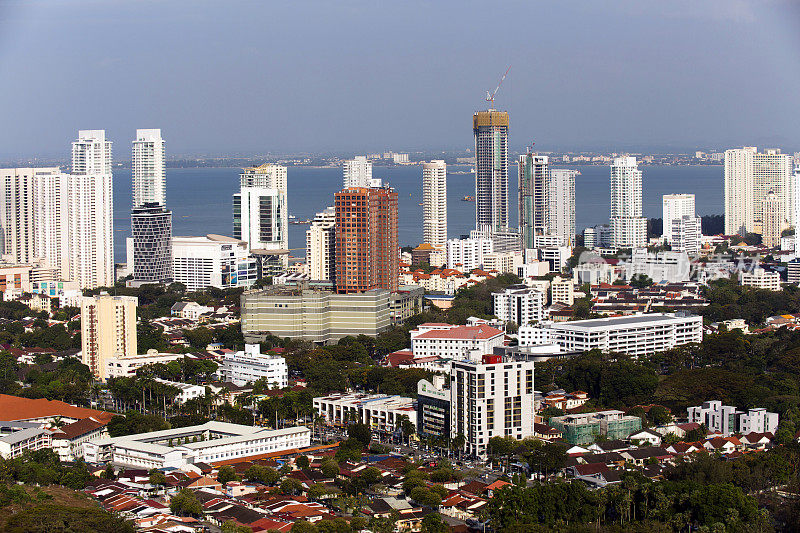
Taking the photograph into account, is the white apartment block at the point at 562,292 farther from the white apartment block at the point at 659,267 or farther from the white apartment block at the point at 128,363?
the white apartment block at the point at 128,363

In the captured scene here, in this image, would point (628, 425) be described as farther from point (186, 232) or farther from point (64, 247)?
point (186, 232)

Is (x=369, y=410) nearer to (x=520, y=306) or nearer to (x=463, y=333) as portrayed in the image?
(x=463, y=333)

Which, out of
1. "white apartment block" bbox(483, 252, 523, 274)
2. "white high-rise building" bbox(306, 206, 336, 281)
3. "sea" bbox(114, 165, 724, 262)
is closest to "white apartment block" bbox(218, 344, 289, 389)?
"white high-rise building" bbox(306, 206, 336, 281)

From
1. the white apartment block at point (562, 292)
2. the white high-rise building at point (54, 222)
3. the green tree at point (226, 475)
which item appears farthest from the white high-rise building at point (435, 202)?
the green tree at point (226, 475)

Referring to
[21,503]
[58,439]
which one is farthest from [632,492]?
[58,439]

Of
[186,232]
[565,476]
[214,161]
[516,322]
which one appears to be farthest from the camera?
[214,161]

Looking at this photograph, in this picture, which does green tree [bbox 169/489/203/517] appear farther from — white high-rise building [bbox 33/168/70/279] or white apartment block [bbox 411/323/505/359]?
white high-rise building [bbox 33/168/70/279]

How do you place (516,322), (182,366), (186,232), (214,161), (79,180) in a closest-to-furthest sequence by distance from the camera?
1. (182,366)
2. (516,322)
3. (79,180)
4. (186,232)
5. (214,161)
